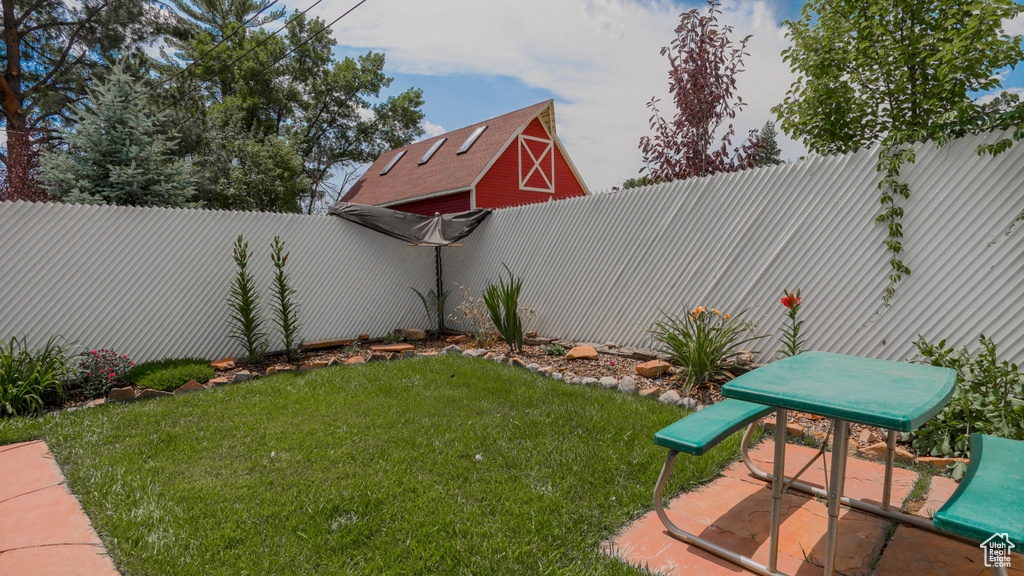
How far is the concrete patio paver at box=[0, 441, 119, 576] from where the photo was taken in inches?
74.8

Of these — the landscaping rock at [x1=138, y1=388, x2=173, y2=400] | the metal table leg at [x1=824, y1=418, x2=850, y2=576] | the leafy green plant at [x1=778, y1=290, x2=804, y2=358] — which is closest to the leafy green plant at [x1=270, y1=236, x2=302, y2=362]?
the landscaping rock at [x1=138, y1=388, x2=173, y2=400]

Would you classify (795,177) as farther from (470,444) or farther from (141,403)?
(141,403)

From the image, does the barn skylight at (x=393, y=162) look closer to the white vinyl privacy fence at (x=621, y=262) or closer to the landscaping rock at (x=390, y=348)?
the white vinyl privacy fence at (x=621, y=262)

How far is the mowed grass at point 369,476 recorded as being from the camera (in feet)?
6.41

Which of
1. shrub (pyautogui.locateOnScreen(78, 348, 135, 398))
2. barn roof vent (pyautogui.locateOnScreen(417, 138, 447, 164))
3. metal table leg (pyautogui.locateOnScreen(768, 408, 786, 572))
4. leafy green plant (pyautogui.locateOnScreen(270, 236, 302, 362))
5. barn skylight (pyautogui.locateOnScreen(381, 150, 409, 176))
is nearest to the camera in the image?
metal table leg (pyautogui.locateOnScreen(768, 408, 786, 572))

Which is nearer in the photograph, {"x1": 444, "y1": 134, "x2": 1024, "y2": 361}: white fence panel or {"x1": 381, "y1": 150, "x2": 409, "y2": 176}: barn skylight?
{"x1": 444, "y1": 134, "x2": 1024, "y2": 361}: white fence panel

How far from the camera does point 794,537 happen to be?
Result: 81.7 inches

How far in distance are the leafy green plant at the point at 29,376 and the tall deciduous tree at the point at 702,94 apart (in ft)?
26.9

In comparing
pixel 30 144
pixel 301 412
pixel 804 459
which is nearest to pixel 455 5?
pixel 301 412

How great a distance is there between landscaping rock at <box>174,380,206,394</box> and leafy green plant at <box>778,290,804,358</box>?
213 inches

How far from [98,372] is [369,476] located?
3669mm

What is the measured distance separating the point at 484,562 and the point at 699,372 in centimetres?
278

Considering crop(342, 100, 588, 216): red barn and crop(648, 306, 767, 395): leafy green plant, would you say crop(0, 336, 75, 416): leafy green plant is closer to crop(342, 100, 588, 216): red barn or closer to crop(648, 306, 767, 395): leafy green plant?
crop(648, 306, 767, 395): leafy green plant

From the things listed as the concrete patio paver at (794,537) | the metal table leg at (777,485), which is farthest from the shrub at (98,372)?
the metal table leg at (777,485)
